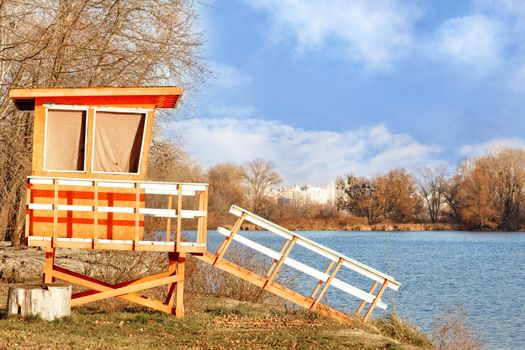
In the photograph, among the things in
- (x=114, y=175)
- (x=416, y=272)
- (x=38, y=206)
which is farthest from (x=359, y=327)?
(x=416, y=272)

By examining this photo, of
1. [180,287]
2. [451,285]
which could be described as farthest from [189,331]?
[451,285]

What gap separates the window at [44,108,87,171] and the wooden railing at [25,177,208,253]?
619mm

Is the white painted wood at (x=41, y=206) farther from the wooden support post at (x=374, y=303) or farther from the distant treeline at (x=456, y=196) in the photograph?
the distant treeline at (x=456, y=196)

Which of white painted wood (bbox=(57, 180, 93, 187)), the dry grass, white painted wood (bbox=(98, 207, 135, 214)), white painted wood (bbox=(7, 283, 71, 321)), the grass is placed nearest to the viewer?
the grass

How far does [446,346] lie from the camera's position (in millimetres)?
16359

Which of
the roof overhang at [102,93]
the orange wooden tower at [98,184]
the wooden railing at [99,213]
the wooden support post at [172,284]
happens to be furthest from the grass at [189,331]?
the roof overhang at [102,93]

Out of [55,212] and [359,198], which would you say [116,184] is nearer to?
[55,212]

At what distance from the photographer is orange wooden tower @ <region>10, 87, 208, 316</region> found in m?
14.4

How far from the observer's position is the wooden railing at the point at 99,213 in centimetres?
1430

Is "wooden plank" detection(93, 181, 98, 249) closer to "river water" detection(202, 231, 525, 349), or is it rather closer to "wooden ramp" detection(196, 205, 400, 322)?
"wooden ramp" detection(196, 205, 400, 322)

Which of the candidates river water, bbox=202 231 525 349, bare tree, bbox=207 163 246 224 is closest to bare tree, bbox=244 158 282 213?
bare tree, bbox=207 163 246 224

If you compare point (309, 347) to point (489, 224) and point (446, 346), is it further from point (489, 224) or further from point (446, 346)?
point (489, 224)

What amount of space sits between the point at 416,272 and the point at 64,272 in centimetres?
2354

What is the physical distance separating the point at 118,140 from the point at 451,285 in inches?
795
